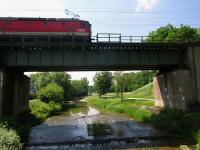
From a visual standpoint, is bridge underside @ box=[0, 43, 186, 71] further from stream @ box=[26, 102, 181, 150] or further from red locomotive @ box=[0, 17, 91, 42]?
stream @ box=[26, 102, 181, 150]

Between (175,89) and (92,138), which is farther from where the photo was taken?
(175,89)

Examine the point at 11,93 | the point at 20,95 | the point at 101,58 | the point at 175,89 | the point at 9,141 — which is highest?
the point at 101,58

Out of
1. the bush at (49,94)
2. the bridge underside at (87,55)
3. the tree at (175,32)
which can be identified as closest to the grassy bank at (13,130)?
the bridge underside at (87,55)

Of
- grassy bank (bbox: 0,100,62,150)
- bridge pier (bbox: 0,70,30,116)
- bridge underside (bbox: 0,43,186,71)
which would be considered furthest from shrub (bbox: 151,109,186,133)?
bridge pier (bbox: 0,70,30,116)

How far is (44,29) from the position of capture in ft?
131

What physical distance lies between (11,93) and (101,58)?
1301 cm

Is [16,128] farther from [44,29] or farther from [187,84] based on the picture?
[187,84]

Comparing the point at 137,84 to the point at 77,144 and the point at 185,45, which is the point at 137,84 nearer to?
the point at 185,45

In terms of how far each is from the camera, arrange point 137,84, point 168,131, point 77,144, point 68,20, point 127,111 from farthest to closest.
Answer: point 137,84 < point 127,111 < point 68,20 < point 168,131 < point 77,144

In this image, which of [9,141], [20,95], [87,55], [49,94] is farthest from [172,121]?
[49,94]

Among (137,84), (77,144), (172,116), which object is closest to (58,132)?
(77,144)

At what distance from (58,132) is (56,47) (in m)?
10.5

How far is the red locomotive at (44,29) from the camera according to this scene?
38.9 metres

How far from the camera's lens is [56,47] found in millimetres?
37375
